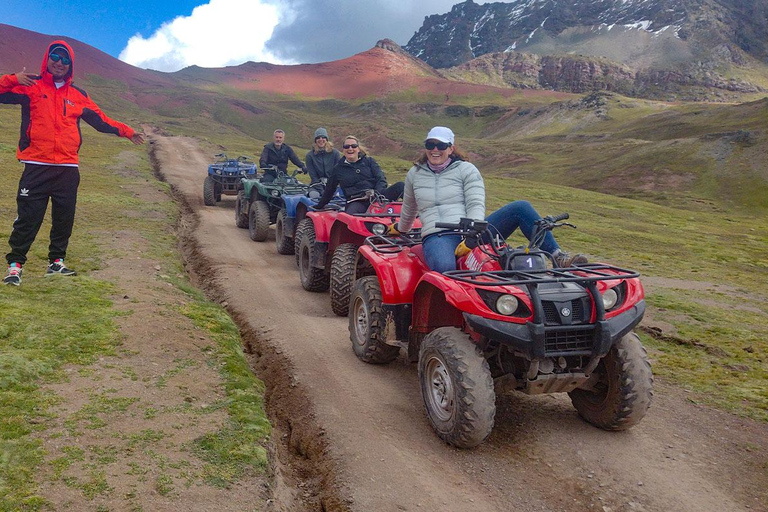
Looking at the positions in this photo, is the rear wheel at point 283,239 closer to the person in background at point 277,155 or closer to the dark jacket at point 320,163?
the dark jacket at point 320,163

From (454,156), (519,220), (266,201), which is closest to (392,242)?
(454,156)

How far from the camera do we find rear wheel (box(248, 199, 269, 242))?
12.6 meters

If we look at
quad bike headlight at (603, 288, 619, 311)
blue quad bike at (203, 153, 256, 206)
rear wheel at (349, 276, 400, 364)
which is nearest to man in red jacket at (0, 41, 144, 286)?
rear wheel at (349, 276, 400, 364)

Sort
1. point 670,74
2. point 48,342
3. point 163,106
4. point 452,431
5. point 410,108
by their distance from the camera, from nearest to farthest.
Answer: point 452,431
point 48,342
point 163,106
point 410,108
point 670,74

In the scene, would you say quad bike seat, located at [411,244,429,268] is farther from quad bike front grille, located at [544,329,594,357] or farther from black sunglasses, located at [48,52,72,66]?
black sunglasses, located at [48,52,72,66]

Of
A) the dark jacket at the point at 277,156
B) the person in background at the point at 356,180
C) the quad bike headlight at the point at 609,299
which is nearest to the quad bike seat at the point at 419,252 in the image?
the quad bike headlight at the point at 609,299

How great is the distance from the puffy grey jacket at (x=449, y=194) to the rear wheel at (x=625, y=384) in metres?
1.62

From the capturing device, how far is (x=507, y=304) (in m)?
4.00

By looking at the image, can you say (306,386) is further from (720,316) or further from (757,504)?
(720,316)

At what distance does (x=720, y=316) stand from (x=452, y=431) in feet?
20.3

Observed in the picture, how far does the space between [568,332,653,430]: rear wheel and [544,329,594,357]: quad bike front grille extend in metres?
0.37

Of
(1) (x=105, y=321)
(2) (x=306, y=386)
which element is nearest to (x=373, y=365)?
(2) (x=306, y=386)

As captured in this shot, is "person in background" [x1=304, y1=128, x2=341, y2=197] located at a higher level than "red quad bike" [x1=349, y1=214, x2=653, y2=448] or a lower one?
higher

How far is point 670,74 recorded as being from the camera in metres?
147
